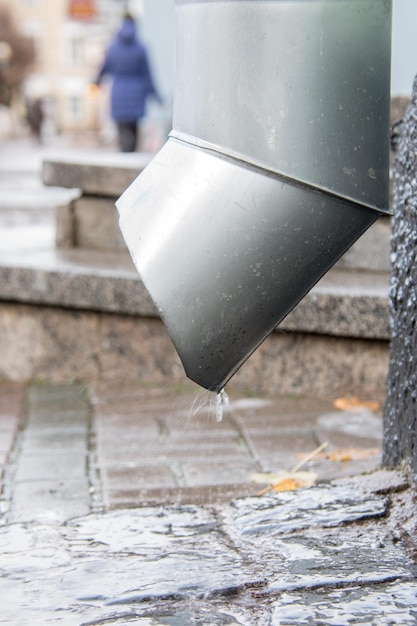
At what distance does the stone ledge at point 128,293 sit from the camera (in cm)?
413

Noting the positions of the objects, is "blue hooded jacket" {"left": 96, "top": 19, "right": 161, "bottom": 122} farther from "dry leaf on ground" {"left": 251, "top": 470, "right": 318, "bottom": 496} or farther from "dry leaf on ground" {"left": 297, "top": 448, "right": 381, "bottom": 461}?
"dry leaf on ground" {"left": 251, "top": 470, "right": 318, "bottom": 496}

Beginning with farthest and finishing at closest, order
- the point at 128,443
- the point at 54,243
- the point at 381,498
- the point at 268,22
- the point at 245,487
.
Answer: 1. the point at 54,243
2. the point at 128,443
3. the point at 245,487
4. the point at 381,498
5. the point at 268,22

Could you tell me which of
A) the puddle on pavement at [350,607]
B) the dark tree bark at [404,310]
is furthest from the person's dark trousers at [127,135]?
the puddle on pavement at [350,607]

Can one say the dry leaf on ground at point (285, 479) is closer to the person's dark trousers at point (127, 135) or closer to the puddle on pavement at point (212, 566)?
the puddle on pavement at point (212, 566)

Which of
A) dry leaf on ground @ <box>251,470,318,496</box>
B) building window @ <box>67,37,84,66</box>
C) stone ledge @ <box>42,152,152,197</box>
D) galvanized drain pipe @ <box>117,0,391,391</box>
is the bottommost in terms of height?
building window @ <box>67,37,84,66</box>

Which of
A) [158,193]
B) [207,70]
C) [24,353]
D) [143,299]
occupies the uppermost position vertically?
[207,70]

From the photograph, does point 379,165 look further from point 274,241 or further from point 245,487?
point 245,487

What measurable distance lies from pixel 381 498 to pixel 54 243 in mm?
3222

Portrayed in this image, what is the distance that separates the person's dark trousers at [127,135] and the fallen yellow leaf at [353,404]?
363 inches

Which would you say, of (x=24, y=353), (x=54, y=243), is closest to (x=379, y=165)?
(x=24, y=353)

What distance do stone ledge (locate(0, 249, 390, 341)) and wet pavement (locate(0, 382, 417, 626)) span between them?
409mm

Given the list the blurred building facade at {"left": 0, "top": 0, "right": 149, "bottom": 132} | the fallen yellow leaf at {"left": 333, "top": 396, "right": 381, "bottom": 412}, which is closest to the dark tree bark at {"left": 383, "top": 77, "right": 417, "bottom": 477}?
the fallen yellow leaf at {"left": 333, "top": 396, "right": 381, "bottom": 412}

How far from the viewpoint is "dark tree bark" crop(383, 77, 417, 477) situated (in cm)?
248

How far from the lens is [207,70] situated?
187 centimetres
